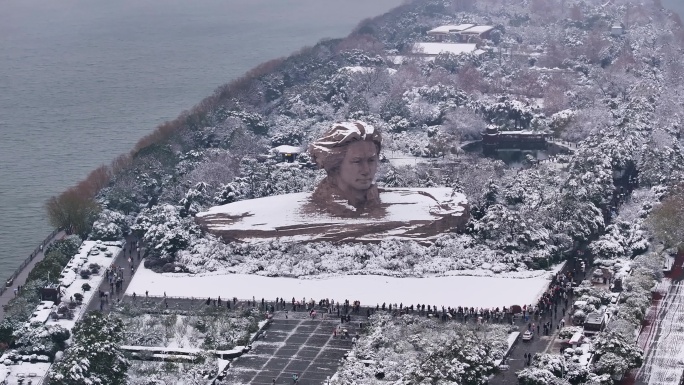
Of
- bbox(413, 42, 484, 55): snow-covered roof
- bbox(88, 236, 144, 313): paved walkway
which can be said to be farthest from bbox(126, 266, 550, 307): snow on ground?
bbox(413, 42, 484, 55): snow-covered roof

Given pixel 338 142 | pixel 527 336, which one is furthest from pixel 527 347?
pixel 338 142

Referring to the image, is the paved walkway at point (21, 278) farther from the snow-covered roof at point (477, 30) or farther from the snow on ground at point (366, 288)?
the snow-covered roof at point (477, 30)

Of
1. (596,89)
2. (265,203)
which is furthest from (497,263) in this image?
(596,89)

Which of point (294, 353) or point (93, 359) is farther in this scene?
point (294, 353)

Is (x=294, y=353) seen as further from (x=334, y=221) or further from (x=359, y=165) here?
(x=359, y=165)

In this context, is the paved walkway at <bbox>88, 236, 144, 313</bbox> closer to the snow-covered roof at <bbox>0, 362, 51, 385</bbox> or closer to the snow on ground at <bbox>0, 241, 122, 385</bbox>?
the snow on ground at <bbox>0, 241, 122, 385</bbox>

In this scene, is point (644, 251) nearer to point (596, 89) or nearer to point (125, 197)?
point (125, 197)
